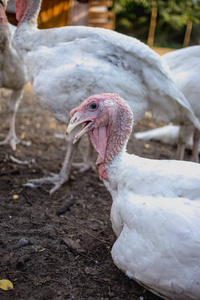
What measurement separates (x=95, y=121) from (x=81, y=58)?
4.12 feet

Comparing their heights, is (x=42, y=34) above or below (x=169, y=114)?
above

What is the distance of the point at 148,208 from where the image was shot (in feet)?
7.30

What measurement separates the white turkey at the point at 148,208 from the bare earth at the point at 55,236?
14.3 inches

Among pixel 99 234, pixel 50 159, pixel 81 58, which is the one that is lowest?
pixel 50 159

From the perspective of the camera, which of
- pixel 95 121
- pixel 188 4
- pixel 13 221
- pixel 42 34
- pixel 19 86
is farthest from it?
pixel 188 4

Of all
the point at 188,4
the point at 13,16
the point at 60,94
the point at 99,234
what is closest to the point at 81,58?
the point at 60,94

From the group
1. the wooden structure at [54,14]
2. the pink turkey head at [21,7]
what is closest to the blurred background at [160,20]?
the wooden structure at [54,14]

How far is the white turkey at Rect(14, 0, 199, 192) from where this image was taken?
351cm

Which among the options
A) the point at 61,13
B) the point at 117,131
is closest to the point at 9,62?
the point at 117,131

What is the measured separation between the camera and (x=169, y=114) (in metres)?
4.02

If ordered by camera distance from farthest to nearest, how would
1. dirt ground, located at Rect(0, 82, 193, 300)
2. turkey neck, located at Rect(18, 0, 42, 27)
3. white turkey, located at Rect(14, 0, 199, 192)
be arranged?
turkey neck, located at Rect(18, 0, 42, 27) < white turkey, located at Rect(14, 0, 199, 192) < dirt ground, located at Rect(0, 82, 193, 300)

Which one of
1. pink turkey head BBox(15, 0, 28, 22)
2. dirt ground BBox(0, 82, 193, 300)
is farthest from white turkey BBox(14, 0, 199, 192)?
dirt ground BBox(0, 82, 193, 300)

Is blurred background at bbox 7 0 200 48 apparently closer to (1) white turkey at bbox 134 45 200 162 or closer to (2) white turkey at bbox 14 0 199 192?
(1) white turkey at bbox 134 45 200 162

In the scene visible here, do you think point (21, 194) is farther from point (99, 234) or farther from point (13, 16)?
point (13, 16)
